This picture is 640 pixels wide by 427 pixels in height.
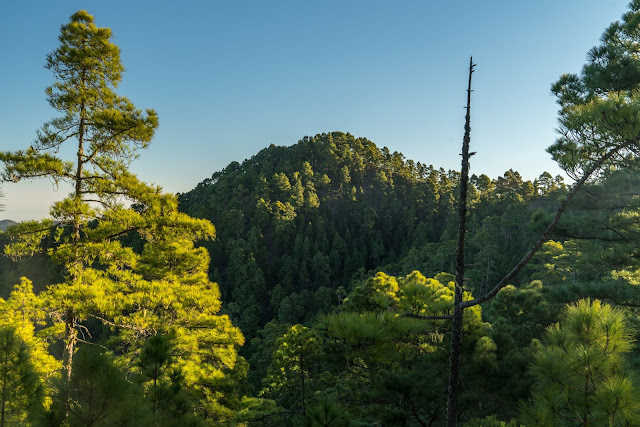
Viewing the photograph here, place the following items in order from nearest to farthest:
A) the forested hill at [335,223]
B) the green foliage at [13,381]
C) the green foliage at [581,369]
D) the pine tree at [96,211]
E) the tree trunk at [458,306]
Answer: the green foliage at [581,369]
the green foliage at [13,381]
the tree trunk at [458,306]
the pine tree at [96,211]
the forested hill at [335,223]

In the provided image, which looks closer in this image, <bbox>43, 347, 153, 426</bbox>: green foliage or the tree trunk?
<bbox>43, 347, 153, 426</bbox>: green foliage

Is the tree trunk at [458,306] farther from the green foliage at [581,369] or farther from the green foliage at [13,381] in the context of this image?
the green foliage at [13,381]

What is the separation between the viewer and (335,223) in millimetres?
64062

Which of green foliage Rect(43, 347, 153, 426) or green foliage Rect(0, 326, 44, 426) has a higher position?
green foliage Rect(43, 347, 153, 426)

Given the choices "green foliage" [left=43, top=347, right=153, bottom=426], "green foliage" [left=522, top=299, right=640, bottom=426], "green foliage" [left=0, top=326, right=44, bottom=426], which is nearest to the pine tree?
"green foliage" [left=0, top=326, right=44, bottom=426]

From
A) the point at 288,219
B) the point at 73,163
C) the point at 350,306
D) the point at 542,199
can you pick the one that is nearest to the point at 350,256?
the point at 288,219

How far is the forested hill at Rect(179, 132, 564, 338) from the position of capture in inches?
1615

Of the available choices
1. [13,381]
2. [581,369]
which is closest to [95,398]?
[13,381]

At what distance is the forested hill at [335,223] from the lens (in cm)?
4103

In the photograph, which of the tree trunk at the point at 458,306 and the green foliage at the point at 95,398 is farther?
the tree trunk at the point at 458,306

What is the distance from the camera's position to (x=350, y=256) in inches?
2164

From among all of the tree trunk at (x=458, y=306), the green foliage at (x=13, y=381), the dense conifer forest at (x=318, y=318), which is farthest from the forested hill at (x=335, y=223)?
the green foliage at (x=13, y=381)

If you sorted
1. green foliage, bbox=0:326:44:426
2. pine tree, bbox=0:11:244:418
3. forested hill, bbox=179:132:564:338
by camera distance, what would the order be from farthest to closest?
forested hill, bbox=179:132:564:338, pine tree, bbox=0:11:244:418, green foliage, bbox=0:326:44:426

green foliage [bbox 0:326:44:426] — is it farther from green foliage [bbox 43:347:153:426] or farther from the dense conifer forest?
green foliage [bbox 43:347:153:426]
